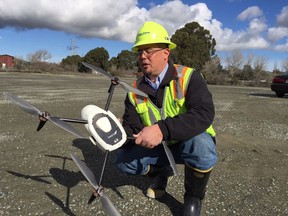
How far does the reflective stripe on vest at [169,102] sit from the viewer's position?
106 inches

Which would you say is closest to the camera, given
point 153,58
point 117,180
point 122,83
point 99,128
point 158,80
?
point 99,128

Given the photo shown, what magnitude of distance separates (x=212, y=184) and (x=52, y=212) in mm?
1766

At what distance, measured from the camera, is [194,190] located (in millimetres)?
2760

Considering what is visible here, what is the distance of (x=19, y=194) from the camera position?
3102mm

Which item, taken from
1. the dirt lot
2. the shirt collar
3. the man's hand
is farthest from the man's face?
the dirt lot

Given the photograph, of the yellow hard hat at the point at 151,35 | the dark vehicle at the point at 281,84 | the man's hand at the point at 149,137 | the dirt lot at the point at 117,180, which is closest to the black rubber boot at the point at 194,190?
the dirt lot at the point at 117,180

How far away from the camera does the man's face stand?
2689 mm

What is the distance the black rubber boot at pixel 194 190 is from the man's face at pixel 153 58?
0.94 meters

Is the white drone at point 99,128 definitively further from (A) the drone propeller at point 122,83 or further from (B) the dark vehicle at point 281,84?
(B) the dark vehicle at point 281,84

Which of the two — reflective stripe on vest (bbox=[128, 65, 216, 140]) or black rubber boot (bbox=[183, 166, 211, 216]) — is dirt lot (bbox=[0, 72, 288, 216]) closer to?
black rubber boot (bbox=[183, 166, 211, 216])

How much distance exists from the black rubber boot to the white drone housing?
0.80 metres

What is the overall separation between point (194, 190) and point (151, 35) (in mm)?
1419

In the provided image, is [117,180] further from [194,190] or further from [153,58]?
[153,58]

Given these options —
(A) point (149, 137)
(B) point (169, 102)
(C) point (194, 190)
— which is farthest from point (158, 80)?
(C) point (194, 190)
